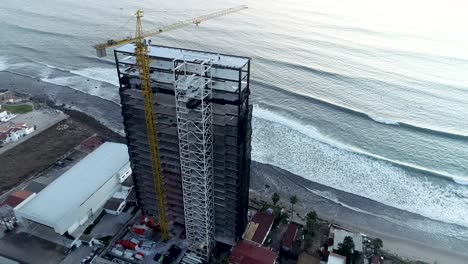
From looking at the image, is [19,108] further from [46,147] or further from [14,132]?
[46,147]

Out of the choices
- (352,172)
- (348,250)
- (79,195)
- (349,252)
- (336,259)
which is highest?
(79,195)

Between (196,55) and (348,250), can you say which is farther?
(348,250)

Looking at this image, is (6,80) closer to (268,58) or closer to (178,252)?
(268,58)

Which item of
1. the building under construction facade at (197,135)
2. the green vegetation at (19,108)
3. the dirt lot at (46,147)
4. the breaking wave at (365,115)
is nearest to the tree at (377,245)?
the building under construction facade at (197,135)

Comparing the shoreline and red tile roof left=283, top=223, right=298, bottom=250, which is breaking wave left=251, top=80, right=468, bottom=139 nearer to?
the shoreline

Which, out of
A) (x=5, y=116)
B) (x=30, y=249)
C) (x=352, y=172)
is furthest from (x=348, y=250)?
(x=5, y=116)

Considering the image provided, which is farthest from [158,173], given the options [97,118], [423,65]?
[423,65]
